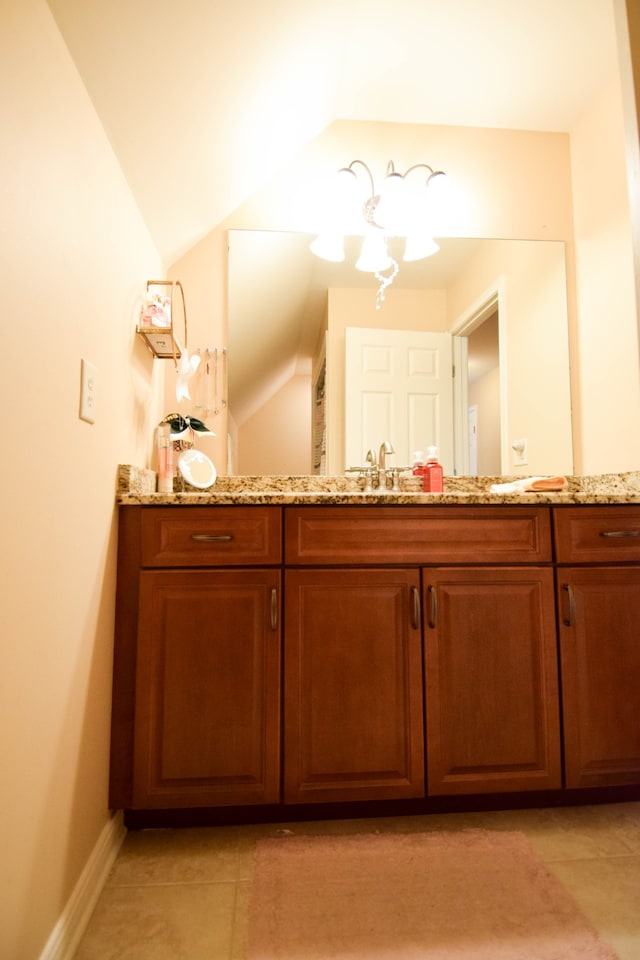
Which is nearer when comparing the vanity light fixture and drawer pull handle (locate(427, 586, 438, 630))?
drawer pull handle (locate(427, 586, 438, 630))

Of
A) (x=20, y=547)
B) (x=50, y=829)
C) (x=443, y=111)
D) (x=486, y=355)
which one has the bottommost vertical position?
(x=50, y=829)

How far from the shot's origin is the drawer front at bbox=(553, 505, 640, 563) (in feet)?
4.33

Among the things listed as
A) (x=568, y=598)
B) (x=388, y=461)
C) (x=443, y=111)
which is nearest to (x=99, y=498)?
(x=388, y=461)

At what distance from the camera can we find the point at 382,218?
1.84 meters

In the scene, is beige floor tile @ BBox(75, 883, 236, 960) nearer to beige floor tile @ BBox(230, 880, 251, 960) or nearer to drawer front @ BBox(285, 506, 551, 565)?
beige floor tile @ BBox(230, 880, 251, 960)

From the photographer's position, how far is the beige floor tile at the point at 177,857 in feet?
3.51

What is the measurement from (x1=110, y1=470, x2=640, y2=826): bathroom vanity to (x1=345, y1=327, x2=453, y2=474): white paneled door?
2.05 feet

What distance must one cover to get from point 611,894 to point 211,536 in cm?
124

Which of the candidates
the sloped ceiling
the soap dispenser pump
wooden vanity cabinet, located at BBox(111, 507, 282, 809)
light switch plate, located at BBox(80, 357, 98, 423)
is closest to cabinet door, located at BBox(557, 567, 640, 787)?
the soap dispenser pump

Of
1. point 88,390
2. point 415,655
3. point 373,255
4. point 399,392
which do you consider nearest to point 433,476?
point 399,392

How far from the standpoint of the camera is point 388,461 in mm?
1842

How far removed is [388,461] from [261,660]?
95 cm

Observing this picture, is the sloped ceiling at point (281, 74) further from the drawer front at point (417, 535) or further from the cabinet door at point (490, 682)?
the cabinet door at point (490, 682)

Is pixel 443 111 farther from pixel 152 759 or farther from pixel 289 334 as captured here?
pixel 152 759
